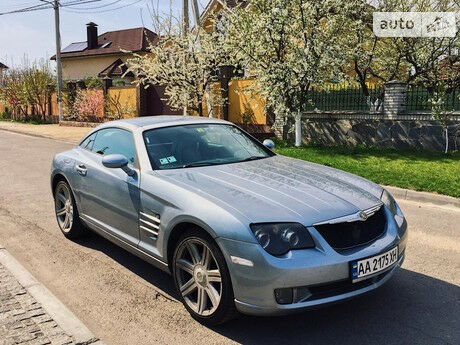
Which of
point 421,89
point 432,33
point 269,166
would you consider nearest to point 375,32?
point 432,33

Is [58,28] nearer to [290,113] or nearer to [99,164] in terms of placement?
[290,113]

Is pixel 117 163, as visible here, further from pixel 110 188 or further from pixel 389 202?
pixel 389 202

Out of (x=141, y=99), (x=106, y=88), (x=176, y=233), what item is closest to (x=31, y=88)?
(x=106, y=88)

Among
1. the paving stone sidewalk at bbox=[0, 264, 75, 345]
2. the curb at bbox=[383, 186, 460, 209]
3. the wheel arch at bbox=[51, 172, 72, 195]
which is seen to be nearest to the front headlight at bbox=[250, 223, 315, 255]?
the paving stone sidewalk at bbox=[0, 264, 75, 345]

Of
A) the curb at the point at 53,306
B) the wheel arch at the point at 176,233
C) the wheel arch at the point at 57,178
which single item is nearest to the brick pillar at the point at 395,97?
the wheel arch at the point at 57,178

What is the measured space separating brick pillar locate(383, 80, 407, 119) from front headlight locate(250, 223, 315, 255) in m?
10.2

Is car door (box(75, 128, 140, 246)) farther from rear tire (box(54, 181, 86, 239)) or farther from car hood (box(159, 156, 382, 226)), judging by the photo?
car hood (box(159, 156, 382, 226))

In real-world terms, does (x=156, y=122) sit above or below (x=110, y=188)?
above

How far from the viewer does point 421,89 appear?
38.6ft

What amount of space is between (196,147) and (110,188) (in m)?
0.89

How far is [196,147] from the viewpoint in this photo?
415cm

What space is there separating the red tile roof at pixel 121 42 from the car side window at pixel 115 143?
37583 millimetres

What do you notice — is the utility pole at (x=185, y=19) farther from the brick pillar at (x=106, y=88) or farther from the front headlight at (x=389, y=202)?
the front headlight at (x=389, y=202)

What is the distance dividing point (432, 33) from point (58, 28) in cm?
2217
